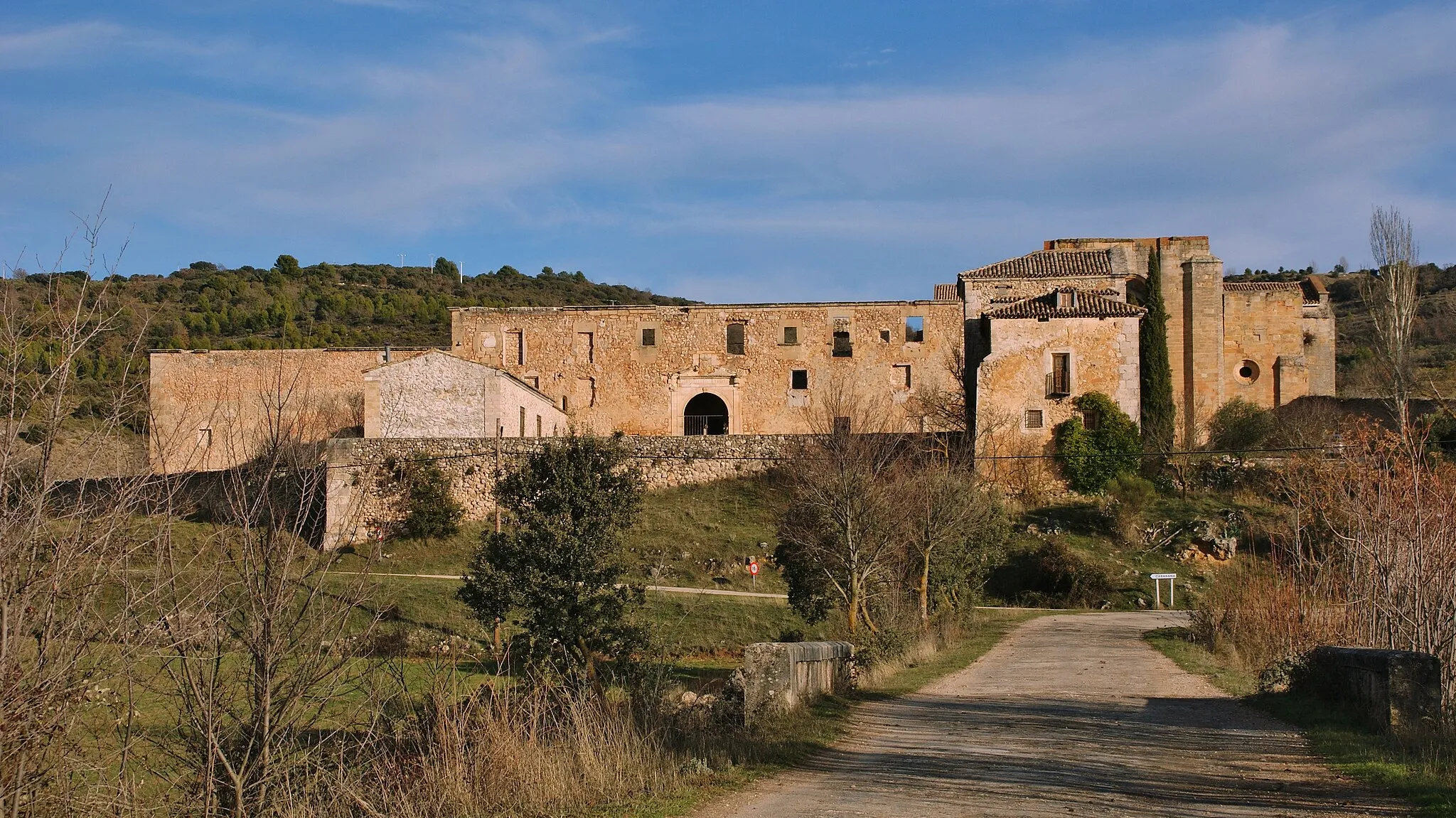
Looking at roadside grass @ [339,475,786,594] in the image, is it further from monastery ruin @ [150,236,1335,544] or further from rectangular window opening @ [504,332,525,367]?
rectangular window opening @ [504,332,525,367]

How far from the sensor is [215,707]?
22.4 ft

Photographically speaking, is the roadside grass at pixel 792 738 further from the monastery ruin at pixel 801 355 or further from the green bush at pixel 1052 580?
the monastery ruin at pixel 801 355

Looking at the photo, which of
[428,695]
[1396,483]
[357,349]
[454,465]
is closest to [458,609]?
[454,465]

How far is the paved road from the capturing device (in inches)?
286

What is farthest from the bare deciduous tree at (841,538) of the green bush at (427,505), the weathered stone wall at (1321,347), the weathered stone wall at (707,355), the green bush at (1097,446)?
the weathered stone wall at (1321,347)

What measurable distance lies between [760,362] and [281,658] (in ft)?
132

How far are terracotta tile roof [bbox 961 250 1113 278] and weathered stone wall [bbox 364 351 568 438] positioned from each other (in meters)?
18.9

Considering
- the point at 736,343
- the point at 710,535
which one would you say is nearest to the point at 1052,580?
the point at 710,535

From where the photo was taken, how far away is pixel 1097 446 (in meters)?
39.1

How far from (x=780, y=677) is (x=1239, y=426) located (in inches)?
1420

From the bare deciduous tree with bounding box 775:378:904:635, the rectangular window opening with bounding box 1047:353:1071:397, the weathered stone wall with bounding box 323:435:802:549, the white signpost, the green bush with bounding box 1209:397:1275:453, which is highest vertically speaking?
the rectangular window opening with bounding box 1047:353:1071:397

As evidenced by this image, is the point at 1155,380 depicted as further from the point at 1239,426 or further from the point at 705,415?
the point at 705,415

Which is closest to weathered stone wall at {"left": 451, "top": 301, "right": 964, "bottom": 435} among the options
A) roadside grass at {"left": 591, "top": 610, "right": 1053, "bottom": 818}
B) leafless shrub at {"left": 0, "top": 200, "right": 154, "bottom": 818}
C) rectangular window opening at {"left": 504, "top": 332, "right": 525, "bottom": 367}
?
rectangular window opening at {"left": 504, "top": 332, "right": 525, "bottom": 367}

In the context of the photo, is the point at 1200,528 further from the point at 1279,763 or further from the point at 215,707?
the point at 215,707
